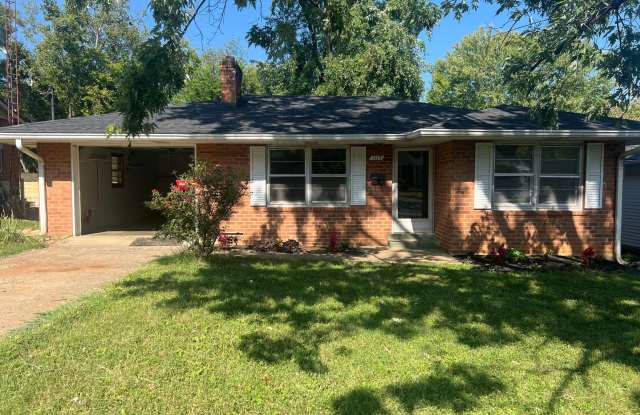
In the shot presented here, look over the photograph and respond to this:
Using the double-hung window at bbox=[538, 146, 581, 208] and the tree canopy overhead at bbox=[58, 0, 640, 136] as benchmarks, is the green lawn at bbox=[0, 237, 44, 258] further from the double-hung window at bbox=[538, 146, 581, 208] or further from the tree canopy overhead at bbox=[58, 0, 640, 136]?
the double-hung window at bbox=[538, 146, 581, 208]

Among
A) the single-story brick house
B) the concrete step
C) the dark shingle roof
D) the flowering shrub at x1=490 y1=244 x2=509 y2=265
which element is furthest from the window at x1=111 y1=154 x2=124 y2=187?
the flowering shrub at x1=490 y1=244 x2=509 y2=265

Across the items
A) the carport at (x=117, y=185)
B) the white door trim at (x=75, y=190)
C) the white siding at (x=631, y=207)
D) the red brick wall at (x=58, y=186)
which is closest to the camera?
the red brick wall at (x=58, y=186)

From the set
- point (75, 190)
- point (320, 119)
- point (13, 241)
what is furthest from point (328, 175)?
point (13, 241)

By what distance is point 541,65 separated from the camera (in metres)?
7.28

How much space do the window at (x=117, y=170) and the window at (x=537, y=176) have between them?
10.8 meters

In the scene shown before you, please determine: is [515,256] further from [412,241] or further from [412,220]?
[412,220]

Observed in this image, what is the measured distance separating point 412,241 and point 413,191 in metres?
1.21

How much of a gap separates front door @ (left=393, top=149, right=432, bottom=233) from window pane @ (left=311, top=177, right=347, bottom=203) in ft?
4.28

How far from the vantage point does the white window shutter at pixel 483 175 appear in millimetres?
9312

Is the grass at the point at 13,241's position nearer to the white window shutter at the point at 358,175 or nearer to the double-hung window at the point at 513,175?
the white window shutter at the point at 358,175

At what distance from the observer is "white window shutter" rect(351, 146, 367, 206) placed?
1030cm

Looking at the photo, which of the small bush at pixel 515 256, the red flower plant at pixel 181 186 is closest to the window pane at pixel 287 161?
the red flower plant at pixel 181 186

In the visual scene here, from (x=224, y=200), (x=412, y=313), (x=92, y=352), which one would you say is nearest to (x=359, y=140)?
(x=224, y=200)

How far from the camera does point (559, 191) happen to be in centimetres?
964
